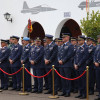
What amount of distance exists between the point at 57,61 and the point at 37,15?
728 centimetres

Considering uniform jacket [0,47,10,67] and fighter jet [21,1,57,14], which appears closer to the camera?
uniform jacket [0,47,10,67]

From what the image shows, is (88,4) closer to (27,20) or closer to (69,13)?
(69,13)

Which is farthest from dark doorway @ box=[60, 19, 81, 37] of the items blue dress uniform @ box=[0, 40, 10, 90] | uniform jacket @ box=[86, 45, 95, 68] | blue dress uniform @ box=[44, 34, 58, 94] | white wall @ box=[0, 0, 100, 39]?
uniform jacket @ box=[86, 45, 95, 68]

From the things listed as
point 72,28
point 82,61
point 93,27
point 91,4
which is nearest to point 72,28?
point 72,28

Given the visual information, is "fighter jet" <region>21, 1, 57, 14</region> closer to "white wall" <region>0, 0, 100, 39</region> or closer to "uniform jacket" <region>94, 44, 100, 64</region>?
"white wall" <region>0, 0, 100, 39</region>

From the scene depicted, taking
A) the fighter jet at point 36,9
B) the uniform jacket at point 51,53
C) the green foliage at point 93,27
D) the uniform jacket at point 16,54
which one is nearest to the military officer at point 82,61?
the uniform jacket at point 51,53

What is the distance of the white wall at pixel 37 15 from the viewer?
53.7 feet

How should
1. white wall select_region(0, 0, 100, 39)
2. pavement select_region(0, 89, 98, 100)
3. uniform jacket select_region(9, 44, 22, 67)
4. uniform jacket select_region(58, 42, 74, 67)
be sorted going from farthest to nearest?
white wall select_region(0, 0, 100, 39)
uniform jacket select_region(9, 44, 22, 67)
uniform jacket select_region(58, 42, 74, 67)
pavement select_region(0, 89, 98, 100)

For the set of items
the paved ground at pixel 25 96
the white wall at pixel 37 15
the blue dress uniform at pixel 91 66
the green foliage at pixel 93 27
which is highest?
the white wall at pixel 37 15

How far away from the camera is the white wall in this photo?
1636 cm

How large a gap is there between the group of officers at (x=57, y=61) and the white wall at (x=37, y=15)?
5002 mm

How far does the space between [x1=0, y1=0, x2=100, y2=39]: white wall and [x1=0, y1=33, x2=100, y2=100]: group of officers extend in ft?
16.4

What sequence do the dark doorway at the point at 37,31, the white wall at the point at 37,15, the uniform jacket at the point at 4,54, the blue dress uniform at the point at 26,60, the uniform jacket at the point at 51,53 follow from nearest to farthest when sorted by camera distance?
the uniform jacket at the point at 51,53, the blue dress uniform at the point at 26,60, the uniform jacket at the point at 4,54, the white wall at the point at 37,15, the dark doorway at the point at 37,31

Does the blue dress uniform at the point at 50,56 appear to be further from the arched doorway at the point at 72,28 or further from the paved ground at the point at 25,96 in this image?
the arched doorway at the point at 72,28
